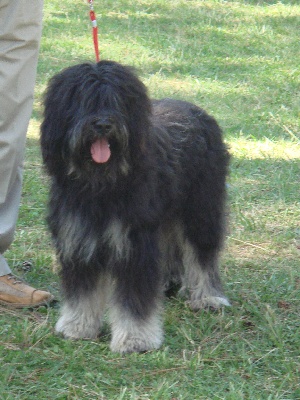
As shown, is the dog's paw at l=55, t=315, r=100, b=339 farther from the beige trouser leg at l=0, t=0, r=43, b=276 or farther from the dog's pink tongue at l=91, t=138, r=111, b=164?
the dog's pink tongue at l=91, t=138, r=111, b=164

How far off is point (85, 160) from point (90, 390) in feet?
3.26

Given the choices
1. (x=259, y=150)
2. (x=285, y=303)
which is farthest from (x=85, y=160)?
(x=259, y=150)

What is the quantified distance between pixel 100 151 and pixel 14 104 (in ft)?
2.82

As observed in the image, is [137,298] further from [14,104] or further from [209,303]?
[14,104]

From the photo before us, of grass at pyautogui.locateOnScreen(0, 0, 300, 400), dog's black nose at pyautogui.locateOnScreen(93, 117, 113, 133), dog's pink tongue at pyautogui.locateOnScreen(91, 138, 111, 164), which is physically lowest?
grass at pyautogui.locateOnScreen(0, 0, 300, 400)

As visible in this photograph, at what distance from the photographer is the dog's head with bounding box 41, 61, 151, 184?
147 inches

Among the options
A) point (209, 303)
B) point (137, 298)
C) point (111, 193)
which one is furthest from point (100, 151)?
point (209, 303)

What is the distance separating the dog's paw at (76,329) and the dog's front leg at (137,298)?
138 mm

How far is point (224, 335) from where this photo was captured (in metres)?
4.25

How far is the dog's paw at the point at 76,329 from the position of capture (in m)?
4.12

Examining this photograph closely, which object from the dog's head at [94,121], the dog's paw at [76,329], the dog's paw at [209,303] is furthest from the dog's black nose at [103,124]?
the dog's paw at [209,303]

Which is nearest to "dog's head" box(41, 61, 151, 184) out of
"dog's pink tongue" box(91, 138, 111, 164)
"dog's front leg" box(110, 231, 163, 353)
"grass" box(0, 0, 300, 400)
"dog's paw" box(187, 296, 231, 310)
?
"dog's pink tongue" box(91, 138, 111, 164)

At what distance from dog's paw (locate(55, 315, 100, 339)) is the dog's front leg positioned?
138 mm

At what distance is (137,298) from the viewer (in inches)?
157
